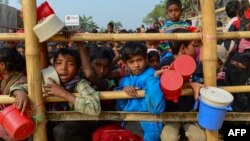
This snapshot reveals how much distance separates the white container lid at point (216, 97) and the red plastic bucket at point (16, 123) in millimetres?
1202

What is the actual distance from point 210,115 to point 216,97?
0.44 feet

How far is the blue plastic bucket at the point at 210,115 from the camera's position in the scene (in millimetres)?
2426

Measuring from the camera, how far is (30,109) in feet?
8.57

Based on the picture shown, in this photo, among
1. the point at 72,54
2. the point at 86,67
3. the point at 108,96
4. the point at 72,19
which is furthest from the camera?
the point at 72,19

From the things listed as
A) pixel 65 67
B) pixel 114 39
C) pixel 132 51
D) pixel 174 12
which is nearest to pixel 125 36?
pixel 114 39

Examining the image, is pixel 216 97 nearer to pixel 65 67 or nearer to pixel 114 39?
pixel 114 39

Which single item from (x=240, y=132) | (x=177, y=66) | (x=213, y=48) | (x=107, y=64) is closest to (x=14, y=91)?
(x=107, y=64)

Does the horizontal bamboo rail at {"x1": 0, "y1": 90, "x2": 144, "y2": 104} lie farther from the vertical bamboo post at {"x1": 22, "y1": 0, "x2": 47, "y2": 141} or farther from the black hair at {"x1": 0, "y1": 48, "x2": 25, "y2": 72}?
the black hair at {"x1": 0, "y1": 48, "x2": 25, "y2": 72}

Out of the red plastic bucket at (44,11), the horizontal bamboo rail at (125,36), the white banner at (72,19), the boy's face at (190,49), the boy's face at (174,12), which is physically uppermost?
the white banner at (72,19)

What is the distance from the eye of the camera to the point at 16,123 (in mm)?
2436

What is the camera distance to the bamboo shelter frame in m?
2.59

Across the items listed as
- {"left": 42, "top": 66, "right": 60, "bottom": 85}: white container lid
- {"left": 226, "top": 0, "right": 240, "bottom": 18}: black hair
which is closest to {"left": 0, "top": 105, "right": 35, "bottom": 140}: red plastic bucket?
{"left": 42, "top": 66, "right": 60, "bottom": 85}: white container lid

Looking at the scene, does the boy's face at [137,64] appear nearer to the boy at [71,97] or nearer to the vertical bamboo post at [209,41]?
the boy at [71,97]

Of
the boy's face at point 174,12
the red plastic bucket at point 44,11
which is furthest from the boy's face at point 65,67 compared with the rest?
the boy's face at point 174,12
